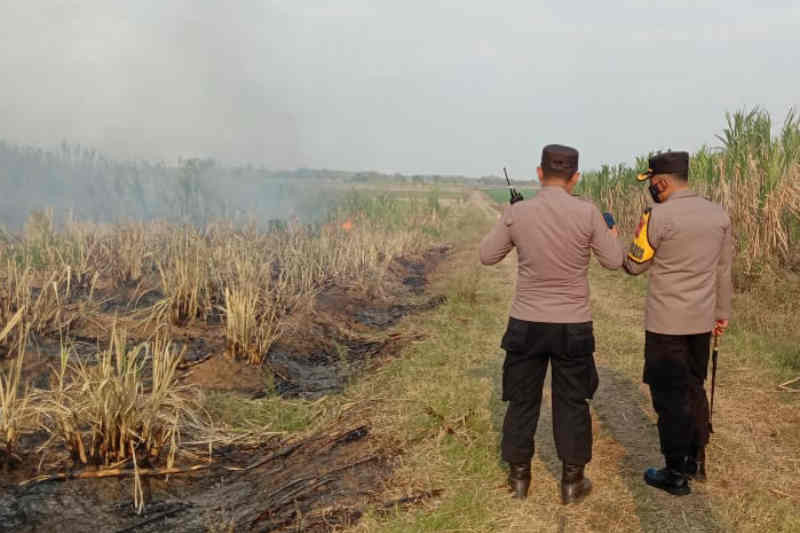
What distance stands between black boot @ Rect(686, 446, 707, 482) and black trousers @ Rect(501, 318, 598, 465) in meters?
0.78

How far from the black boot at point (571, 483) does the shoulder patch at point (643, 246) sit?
126cm

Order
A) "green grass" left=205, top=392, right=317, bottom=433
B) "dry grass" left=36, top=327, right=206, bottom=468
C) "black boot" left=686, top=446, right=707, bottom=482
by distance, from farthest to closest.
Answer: "green grass" left=205, top=392, right=317, bottom=433, "dry grass" left=36, top=327, right=206, bottom=468, "black boot" left=686, top=446, right=707, bottom=482

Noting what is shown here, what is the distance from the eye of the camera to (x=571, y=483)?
3629 mm

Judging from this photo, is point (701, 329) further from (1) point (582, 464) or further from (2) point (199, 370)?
(2) point (199, 370)

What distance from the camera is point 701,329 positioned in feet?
12.0

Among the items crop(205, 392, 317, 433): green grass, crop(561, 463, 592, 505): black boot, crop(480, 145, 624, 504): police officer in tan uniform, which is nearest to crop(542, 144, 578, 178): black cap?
crop(480, 145, 624, 504): police officer in tan uniform

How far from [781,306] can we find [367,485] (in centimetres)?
690

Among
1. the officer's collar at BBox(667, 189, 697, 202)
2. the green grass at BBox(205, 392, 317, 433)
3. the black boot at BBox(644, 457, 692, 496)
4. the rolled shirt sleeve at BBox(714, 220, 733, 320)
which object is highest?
the officer's collar at BBox(667, 189, 697, 202)

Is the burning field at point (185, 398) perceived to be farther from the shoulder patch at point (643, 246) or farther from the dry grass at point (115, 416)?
the shoulder patch at point (643, 246)

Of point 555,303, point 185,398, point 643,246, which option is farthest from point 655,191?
point 185,398

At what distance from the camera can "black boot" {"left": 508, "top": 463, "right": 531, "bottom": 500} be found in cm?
369

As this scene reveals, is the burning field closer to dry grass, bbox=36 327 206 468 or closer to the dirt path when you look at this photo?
dry grass, bbox=36 327 206 468

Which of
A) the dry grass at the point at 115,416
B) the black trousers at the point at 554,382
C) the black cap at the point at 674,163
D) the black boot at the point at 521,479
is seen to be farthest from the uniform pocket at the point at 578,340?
the dry grass at the point at 115,416

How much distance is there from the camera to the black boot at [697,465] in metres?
3.84
